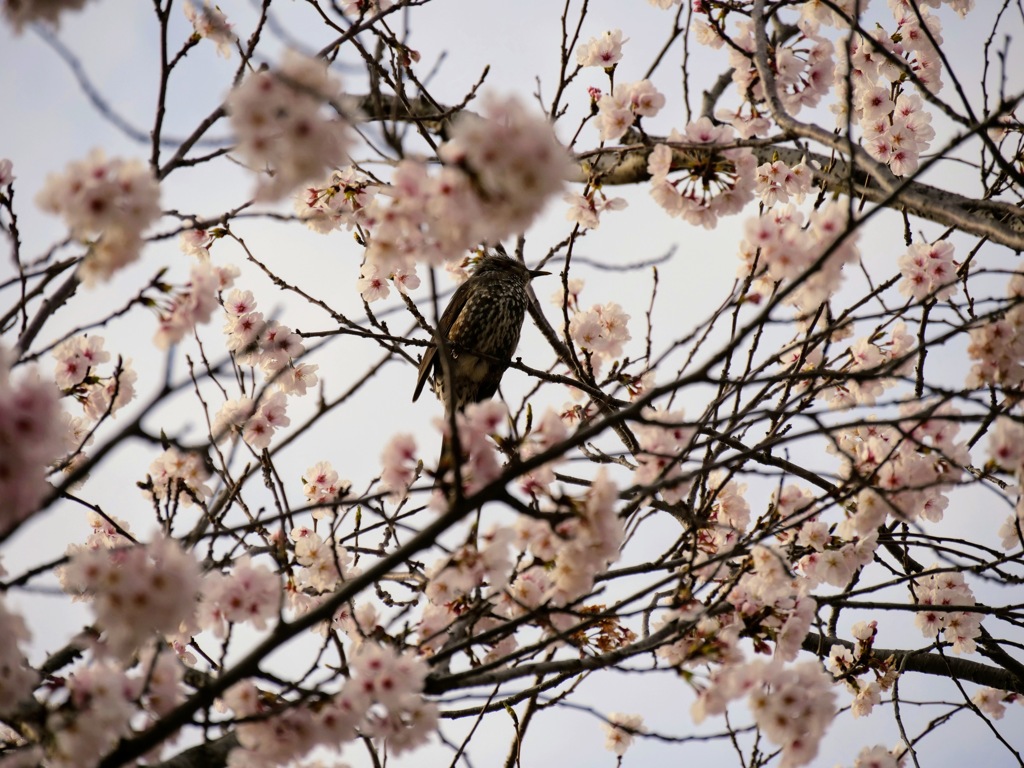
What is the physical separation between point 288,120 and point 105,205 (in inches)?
18.5

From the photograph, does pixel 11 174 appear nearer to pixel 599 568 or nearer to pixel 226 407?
pixel 226 407

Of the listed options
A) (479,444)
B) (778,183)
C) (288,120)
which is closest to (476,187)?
(288,120)

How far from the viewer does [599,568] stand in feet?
7.01

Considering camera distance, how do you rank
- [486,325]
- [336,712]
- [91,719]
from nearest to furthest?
[91,719] → [336,712] → [486,325]

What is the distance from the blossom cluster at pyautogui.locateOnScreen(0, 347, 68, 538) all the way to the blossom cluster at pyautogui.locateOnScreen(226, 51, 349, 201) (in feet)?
1.94

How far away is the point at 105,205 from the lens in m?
1.81

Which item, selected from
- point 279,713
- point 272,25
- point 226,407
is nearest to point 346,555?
point 226,407

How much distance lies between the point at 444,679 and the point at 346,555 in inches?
47.4

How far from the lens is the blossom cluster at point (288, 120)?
1.62m

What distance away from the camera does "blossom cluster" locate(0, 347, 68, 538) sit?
1.63 metres

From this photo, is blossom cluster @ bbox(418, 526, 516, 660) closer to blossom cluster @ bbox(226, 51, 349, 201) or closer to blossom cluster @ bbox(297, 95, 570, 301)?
blossom cluster @ bbox(297, 95, 570, 301)

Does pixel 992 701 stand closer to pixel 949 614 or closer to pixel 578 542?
pixel 949 614

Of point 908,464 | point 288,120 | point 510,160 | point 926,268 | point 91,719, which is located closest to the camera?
point 510,160

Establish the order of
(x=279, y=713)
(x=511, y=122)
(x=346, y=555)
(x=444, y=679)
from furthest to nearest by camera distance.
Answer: (x=346, y=555) → (x=444, y=679) → (x=279, y=713) → (x=511, y=122)
